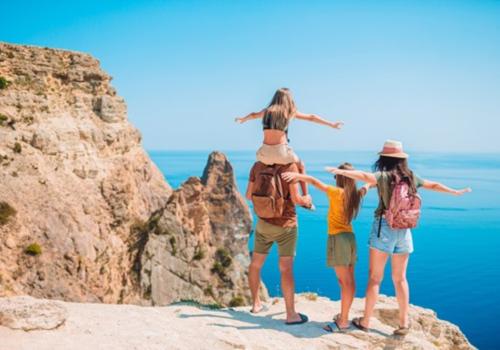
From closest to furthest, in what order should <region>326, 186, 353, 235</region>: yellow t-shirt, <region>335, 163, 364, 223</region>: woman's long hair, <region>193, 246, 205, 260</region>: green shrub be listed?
<region>335, 163, 364, 223</region>: woman's long hair → <region>326, 186, 353, 235</region>: yellow t-shirt → <region>193, 246, 205, 260</region>: green shrub

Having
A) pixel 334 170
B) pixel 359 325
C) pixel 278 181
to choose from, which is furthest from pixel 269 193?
pixel 359 325

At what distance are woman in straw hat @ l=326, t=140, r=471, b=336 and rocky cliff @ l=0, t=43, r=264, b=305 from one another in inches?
703

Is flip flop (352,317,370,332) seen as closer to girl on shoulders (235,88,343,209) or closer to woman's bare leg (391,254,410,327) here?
woman's bare leg (391,254,410,327)

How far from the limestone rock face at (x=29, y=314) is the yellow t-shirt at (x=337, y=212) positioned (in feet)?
13.0

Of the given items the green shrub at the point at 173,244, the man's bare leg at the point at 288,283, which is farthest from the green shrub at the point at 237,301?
the man's bare leg at the point at 288,283

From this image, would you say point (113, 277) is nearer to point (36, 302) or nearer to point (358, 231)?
point (36, 302)

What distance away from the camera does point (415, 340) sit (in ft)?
21.3

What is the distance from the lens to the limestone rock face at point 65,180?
22.4m

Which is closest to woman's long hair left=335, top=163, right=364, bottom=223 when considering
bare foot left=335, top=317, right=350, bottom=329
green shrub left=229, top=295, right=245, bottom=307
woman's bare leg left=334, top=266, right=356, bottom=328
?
woman's bare leg left=334, top=266, right=356, bottom=328

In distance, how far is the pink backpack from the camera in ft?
19.7

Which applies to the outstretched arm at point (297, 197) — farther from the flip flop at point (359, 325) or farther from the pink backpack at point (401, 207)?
the flip flop at point (359, 325)

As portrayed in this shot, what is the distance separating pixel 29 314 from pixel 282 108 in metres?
4.44

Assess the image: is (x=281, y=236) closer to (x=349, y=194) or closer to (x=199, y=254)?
(x=349, y=194)

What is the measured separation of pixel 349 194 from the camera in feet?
20.6
